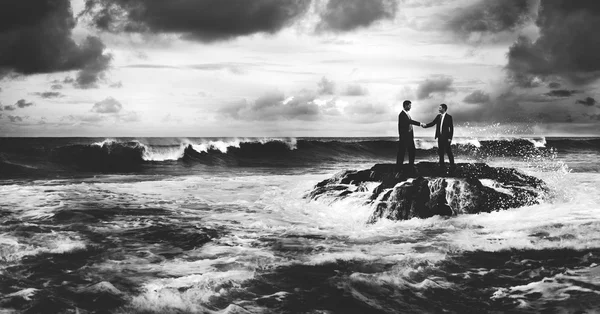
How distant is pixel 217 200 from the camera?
13242 millimetres

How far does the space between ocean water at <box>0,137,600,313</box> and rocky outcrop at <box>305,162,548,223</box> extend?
0.39 metres

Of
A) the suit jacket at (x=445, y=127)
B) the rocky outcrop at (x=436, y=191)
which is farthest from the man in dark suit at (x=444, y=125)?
the rocky outcrop at (x=436, y=191)

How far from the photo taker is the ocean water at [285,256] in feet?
17.0

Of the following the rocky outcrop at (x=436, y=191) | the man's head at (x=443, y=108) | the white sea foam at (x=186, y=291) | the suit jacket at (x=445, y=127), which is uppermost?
the man's head at (x=443, y=108)

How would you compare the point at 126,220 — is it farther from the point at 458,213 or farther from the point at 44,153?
the point at 44,153

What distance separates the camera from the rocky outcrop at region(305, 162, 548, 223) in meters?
10.1

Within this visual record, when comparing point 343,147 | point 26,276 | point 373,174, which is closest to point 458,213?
point 373,174

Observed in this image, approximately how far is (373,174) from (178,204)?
5.46m

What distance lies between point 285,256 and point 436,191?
15.7 feet

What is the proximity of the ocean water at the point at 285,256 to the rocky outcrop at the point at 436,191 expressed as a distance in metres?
0.39

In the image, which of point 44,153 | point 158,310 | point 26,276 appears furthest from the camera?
point 44,153

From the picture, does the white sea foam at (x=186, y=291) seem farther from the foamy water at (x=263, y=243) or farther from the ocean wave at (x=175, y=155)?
the ocean wave at (x=175, y=155)

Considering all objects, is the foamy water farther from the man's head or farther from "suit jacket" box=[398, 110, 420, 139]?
the man's head

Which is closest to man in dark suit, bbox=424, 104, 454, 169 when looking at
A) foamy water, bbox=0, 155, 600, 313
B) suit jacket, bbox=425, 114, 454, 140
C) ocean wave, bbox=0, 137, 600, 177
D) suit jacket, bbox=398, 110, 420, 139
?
suit jacket, bbox=425, 114, 454, 140
